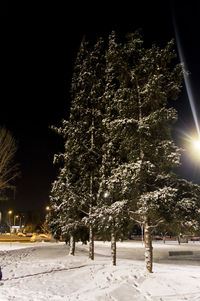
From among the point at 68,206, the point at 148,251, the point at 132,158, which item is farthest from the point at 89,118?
the point at 148,251

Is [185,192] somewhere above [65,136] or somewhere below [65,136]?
below

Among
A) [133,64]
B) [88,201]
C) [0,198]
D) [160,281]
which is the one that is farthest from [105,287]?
[0,198]

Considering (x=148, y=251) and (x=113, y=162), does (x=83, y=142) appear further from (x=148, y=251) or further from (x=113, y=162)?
(x=148, y=251)

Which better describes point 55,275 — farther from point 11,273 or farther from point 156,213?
point 156,213

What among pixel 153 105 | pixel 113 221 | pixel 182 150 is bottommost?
pixel 113 221

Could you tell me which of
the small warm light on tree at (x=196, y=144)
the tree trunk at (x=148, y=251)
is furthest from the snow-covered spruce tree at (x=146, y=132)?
the small warm light on tree at (x=196, y=144)

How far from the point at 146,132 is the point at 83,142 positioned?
7.73 meters

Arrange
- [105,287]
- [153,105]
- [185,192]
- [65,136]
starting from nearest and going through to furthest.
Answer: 1. [105,287]
2. [185,192]
3. [153,105]
4. [65,136]

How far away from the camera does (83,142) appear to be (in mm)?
18688

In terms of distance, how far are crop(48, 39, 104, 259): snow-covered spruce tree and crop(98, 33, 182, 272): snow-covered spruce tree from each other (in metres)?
4.57

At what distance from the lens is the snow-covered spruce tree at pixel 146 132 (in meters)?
11.0

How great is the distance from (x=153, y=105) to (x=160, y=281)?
8.03 metres

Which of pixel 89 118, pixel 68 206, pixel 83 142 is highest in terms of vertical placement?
pixel 89 118

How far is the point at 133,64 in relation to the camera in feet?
46.9
